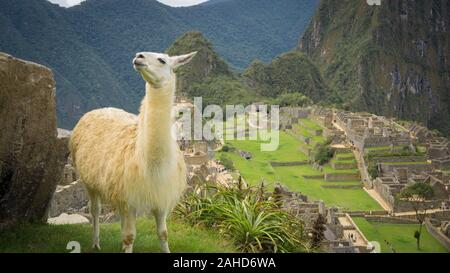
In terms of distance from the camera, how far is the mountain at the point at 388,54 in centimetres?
8831

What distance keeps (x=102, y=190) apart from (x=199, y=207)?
1.69 metres

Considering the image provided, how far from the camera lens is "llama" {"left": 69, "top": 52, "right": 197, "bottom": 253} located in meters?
3.85

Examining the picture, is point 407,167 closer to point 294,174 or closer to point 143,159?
point 294,174

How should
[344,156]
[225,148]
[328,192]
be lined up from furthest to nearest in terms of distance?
[225,148]
[344,156]
[328,192]

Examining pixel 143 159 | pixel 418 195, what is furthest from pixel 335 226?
pixel 143 159

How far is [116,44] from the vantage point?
51.9m

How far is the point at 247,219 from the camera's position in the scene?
538 centimetres

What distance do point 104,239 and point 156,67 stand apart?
1.82 meters

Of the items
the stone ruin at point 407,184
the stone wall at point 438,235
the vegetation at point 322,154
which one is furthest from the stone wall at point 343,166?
the stone wall at point 438,235

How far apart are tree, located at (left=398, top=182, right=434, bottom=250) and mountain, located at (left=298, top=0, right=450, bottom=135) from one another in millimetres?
56927

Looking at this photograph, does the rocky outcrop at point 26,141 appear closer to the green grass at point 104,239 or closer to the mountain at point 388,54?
the green grass at point 104,239

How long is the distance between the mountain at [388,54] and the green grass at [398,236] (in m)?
59.7

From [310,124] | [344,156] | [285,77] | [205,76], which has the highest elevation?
[285,77]
